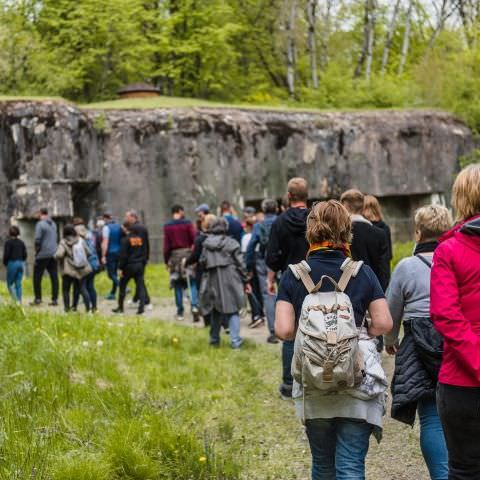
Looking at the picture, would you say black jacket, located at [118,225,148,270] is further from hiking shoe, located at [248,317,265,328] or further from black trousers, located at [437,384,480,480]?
black trousers, located at [437,384,480,480]

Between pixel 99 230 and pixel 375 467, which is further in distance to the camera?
pixel 99 230

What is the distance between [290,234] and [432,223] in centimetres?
253

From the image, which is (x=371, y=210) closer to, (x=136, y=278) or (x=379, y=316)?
(x=379, y=316)

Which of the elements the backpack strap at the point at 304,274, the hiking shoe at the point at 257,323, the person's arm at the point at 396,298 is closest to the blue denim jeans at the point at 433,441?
the person's arm at the point at 396,298

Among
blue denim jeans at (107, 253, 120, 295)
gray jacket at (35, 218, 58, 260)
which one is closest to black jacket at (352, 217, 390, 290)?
gray jacket at (35, 218, 58, 260)

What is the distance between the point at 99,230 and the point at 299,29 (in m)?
22.4

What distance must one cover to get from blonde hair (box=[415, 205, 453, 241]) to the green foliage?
1.99 m

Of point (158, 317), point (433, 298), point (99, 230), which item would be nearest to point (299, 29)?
point (99, 230)

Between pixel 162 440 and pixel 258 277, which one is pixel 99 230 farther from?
pixel 162 440

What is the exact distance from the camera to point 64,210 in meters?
22.1

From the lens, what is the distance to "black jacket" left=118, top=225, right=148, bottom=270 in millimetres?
14320

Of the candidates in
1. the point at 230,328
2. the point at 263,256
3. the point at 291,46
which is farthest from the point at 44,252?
the point at 291,46

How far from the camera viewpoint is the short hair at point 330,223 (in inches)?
176

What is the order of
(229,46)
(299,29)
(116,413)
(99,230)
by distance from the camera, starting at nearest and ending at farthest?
(116,413) → (99,230) → (229,46) → (299,29)
